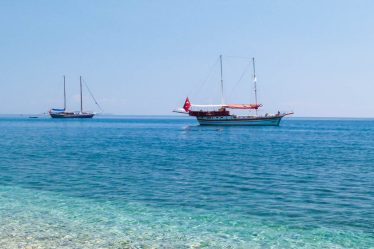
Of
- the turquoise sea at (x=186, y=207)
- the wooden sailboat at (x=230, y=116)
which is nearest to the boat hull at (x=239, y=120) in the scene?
the wooden sailboat at (x=230, y=116)

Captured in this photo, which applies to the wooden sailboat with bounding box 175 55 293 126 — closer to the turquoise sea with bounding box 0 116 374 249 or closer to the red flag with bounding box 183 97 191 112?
the red flag with bounding box 183 97 191 112

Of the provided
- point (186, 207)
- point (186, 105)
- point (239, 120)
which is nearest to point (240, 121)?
point (239, 120)

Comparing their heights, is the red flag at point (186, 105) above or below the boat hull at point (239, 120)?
above

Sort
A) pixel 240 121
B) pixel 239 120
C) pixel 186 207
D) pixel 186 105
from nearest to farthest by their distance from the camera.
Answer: pixel 186 207 < pixel 239 120 < pixel 240 121 < pixel 186 105

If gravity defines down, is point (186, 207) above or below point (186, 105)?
below

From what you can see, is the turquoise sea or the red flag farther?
the red flag

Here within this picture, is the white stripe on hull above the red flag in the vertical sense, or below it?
below

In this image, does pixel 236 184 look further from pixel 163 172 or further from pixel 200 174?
pixel 163 172

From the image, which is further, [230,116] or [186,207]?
[230,116]

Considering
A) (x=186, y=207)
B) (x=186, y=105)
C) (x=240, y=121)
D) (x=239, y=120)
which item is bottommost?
(x=186, y=207)

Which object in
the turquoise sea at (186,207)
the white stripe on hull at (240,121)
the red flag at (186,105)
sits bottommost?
the turquoise sea at (186,207)

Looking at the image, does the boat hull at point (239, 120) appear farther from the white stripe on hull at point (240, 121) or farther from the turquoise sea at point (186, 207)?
the turquoise sea at point (186, 207)

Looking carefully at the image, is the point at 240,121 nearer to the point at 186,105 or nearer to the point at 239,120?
the point at 239,120

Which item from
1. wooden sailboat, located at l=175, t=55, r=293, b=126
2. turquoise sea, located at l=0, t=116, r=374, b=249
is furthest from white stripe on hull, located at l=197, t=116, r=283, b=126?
turquoise sea, located at l=0, t=116, r=374, b=249
